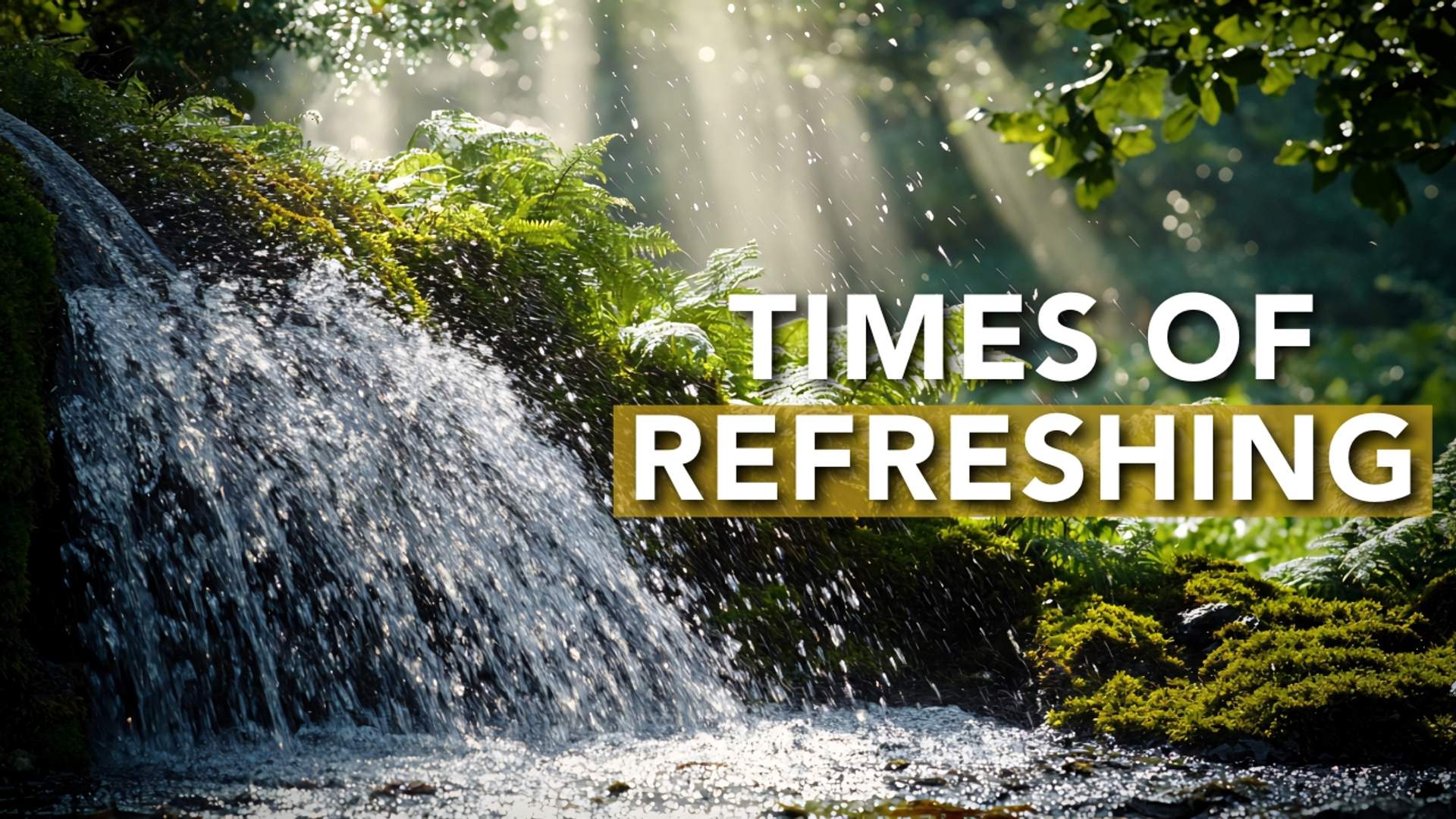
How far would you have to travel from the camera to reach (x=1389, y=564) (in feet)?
18.8

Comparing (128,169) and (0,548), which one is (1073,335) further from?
(128,169)

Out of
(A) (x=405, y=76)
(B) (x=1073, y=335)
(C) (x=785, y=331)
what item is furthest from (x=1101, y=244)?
(B) (x=1073, y=335)

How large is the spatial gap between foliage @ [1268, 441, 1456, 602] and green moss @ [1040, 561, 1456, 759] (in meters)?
0.23

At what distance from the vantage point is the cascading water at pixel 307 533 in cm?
402

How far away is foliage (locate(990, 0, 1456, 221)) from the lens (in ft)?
9.76

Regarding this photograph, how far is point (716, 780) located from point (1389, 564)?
3670mm

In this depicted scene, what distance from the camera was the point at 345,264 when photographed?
5645 millimetres

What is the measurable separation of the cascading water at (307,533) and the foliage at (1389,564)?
2993 millimetres

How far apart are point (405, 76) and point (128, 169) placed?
17725mm

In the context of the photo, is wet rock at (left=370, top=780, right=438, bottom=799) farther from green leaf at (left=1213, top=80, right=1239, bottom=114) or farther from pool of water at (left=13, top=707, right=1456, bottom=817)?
green leaf at (left=1213, top=80, right=1239, bottom=114)

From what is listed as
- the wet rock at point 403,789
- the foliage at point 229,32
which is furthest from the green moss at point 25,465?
the foliage at point 229,32

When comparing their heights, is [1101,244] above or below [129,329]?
above

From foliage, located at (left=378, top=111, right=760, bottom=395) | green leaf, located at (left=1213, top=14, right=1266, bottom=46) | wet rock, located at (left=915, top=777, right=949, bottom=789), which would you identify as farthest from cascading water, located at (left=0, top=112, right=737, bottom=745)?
green leaf, located at (left=1213, top=14, right=1266, bottom=46)

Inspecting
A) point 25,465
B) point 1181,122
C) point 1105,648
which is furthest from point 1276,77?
point 25,465
